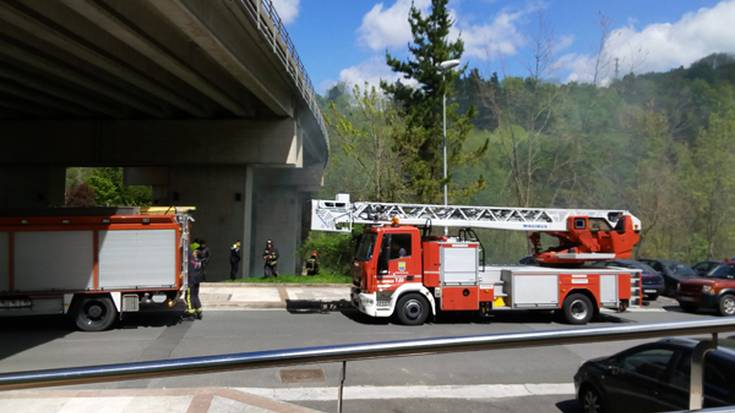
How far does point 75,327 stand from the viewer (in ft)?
45.2

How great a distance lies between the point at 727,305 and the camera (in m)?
18.3

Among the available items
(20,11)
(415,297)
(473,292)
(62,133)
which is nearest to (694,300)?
(473,292)

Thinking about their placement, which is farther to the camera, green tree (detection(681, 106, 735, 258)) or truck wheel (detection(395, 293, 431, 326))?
green tree (detection(681, 106, 735, 258))

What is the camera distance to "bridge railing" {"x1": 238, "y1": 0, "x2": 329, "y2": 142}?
1669cm

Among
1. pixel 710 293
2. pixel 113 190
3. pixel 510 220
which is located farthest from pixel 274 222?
pixel 113 190

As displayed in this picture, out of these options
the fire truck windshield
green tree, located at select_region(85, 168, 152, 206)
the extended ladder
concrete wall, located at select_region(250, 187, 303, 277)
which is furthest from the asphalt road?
green tree, located at select_region(85, 168, 152, 206)

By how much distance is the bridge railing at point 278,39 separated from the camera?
1669 centimetres

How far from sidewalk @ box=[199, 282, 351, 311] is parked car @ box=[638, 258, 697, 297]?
1232cm

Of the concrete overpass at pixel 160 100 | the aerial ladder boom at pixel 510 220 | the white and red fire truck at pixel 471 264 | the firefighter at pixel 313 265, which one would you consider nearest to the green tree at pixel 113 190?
the concrete overpass at pixel 160 100

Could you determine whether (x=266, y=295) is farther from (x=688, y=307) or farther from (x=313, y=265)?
(x=688, y=307)

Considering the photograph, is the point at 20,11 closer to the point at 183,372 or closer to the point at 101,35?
the point at 101,35

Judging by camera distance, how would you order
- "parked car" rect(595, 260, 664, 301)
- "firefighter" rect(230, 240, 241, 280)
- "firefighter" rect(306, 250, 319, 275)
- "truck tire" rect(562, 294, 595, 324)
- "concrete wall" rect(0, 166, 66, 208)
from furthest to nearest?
1. "concrete wall" rect(0, 166, 66, 208)
2. "firefighter" rect(306, 250, 319, 275)
3. "firefighter" rect(230, 240, 241, 280)
4. "parked car" rect(595, 260, 664, 301)
5. "truck tire" rect(562, 294, 595, 324)

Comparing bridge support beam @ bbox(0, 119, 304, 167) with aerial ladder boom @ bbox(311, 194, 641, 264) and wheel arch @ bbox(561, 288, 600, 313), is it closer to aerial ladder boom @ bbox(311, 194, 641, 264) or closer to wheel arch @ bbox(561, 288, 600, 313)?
aerial ladder boom @ bbox(311, 194, 641, 264)

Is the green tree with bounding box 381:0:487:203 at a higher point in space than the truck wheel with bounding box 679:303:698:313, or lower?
higher
